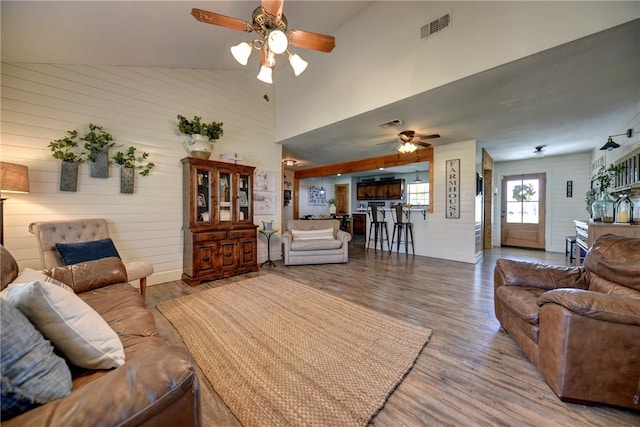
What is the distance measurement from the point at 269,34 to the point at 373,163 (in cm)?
475

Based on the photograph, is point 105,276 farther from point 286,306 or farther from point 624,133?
point 624,133

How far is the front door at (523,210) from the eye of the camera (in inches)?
243

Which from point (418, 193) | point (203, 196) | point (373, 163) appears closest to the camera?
point (203, 196)

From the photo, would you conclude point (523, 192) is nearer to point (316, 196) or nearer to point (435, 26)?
point (435, 26)

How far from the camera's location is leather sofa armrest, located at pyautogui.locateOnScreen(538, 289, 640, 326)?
1254mm

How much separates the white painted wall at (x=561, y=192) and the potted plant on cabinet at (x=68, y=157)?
9.09m

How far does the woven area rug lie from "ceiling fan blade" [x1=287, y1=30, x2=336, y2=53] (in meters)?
2.61

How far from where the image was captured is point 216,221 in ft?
12.5

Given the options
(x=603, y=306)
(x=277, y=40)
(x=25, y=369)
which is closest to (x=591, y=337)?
(x=603, y=306)

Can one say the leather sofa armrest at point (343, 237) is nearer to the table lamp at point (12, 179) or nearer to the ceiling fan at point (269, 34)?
the ceiling fan at point (269, 34)

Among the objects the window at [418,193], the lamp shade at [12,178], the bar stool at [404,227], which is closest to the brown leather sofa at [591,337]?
the bar stool at [404,227]

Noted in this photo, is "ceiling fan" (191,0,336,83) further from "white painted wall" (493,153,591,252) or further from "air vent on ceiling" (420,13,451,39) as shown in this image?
"white painted wall" (493,153,591,252)

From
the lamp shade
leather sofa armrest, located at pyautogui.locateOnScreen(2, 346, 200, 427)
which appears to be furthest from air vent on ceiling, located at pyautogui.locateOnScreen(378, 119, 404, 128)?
the lamp shade

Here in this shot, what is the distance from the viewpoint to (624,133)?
3621 millimetres
